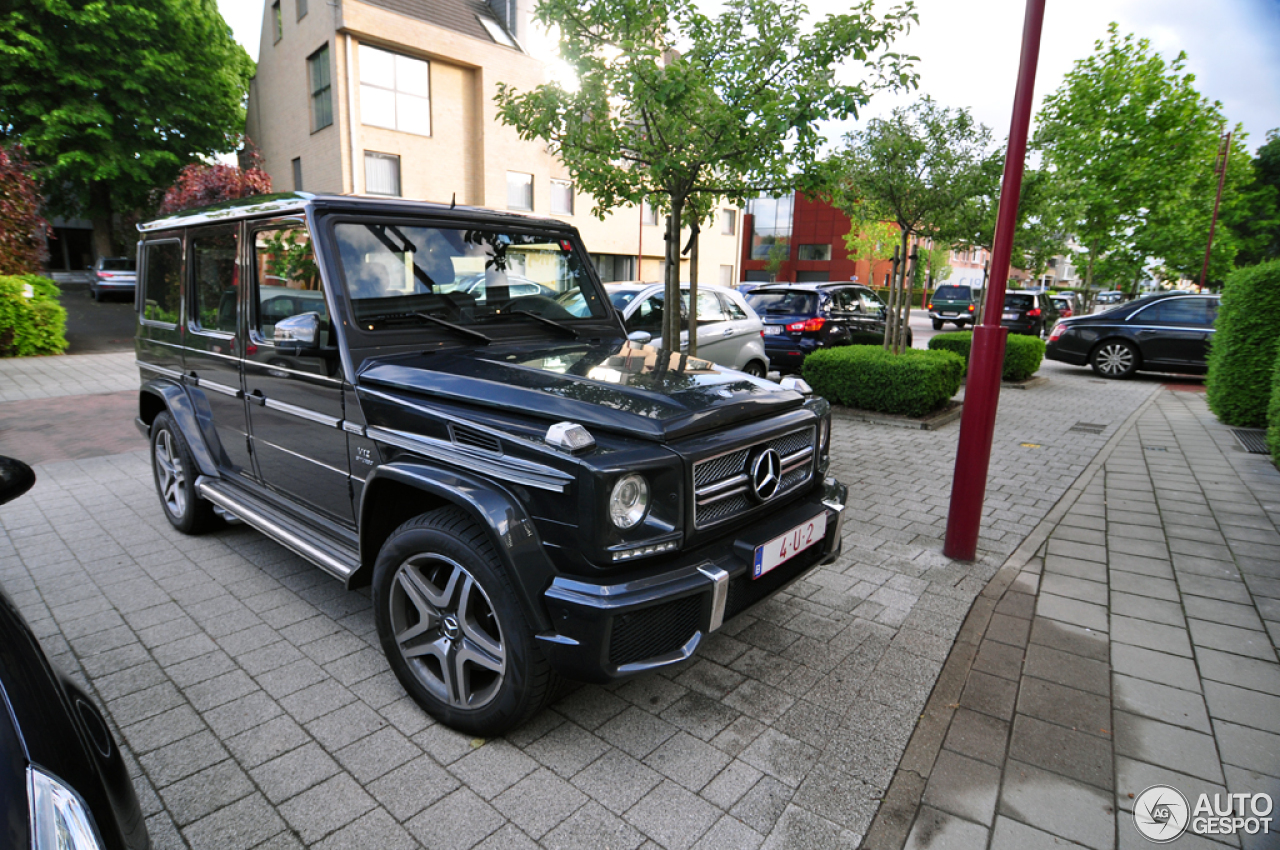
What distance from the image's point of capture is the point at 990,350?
13.4 ft

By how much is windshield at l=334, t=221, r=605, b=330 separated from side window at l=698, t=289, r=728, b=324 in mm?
5454

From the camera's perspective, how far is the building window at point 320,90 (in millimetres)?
22156

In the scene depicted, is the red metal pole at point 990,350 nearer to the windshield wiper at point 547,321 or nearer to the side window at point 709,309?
the windshield wiper at point 547,321

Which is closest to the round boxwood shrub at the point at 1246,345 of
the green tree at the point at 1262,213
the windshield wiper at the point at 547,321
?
the windshield wiper at the point at 547,321

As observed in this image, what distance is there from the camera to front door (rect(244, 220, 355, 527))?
310cm

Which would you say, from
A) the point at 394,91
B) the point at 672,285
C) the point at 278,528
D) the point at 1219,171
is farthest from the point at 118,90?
the point at 1219,171

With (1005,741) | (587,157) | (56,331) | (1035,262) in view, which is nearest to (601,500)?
(1005,741)

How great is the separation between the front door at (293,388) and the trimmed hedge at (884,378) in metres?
7.26

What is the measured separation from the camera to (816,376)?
945 centimetres

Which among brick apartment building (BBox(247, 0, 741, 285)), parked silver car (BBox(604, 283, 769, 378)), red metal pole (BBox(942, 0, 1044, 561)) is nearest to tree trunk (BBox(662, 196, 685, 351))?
parked silver car (BBox(604, 283, 769, 378))

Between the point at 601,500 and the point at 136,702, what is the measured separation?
227 centimetres

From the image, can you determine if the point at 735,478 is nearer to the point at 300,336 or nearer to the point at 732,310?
the point at 300,336

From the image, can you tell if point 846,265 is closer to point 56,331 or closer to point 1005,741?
point 56,331

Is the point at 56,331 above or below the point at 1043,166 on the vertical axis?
below
